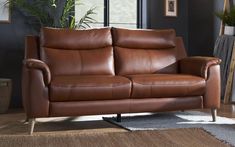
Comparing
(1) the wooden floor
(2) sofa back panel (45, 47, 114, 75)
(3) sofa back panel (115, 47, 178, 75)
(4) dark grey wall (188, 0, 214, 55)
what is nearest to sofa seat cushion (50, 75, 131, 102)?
(1) the wooden floor

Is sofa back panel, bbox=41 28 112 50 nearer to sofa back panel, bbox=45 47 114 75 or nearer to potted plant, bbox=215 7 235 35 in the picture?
sofa back panel, bbox=45 47 114 75

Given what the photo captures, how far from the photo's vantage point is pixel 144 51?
12.6 ft

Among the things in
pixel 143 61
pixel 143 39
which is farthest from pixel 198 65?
pixel 143 39

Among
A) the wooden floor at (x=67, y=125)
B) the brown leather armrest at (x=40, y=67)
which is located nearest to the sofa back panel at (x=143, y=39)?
the wooden floor at (x=67, y=125)

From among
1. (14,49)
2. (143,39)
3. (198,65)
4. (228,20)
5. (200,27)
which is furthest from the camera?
(200,27)

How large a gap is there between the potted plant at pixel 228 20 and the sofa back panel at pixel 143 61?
41.3 inches

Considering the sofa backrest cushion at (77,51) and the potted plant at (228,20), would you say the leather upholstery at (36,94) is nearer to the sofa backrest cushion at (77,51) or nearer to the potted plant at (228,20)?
the sofa backrest cushion at (77,51)

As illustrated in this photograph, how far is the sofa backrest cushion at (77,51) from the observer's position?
348cm

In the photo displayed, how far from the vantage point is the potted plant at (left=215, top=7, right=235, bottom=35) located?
440 cm

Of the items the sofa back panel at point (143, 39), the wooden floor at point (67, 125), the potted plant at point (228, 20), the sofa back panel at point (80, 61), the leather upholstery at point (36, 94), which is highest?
the potted plant at point (228, 20)

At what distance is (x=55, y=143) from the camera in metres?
2.52

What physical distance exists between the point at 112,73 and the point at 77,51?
43 cm

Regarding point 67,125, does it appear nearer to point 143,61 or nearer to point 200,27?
point 143,61

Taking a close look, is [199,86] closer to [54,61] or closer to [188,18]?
[54,61]
